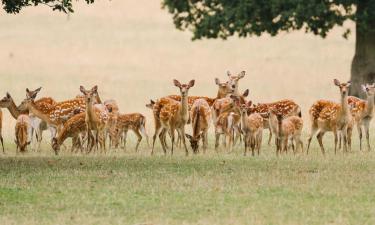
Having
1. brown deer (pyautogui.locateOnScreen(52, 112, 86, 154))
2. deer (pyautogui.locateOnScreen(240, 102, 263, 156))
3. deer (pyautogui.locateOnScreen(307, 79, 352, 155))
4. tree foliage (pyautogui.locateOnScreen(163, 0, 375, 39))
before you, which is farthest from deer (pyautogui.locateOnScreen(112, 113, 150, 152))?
tree foliage (pyautogui.locateOnScreen(163, 0, 375, 39))

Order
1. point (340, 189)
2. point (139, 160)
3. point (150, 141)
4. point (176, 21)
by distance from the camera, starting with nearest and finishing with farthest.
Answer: point (340, 189) < point (139, 160) < point (150, 141) < point (176, 21)

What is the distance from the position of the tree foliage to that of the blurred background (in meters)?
2.68

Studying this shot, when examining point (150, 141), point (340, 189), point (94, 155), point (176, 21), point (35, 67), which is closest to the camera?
point (340, 189)

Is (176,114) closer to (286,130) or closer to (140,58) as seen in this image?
(286,130)

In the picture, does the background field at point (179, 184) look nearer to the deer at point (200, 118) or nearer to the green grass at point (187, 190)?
the green grass at point (187, 190)

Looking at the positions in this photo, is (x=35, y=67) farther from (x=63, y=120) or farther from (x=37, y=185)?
(x=37, y=185)

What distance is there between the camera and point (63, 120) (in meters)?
23.1

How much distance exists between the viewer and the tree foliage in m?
33.5

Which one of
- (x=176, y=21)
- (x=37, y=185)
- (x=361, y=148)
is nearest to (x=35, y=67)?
(x=176, y=21)

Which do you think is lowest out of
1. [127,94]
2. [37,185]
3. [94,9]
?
[37,185]

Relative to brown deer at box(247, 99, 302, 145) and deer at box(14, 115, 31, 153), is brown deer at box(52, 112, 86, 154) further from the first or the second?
brown deer at box(247, 99, 302, 145)

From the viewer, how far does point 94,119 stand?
21734 millimetres

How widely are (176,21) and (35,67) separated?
50.4 ft

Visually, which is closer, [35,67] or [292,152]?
[292,152]
